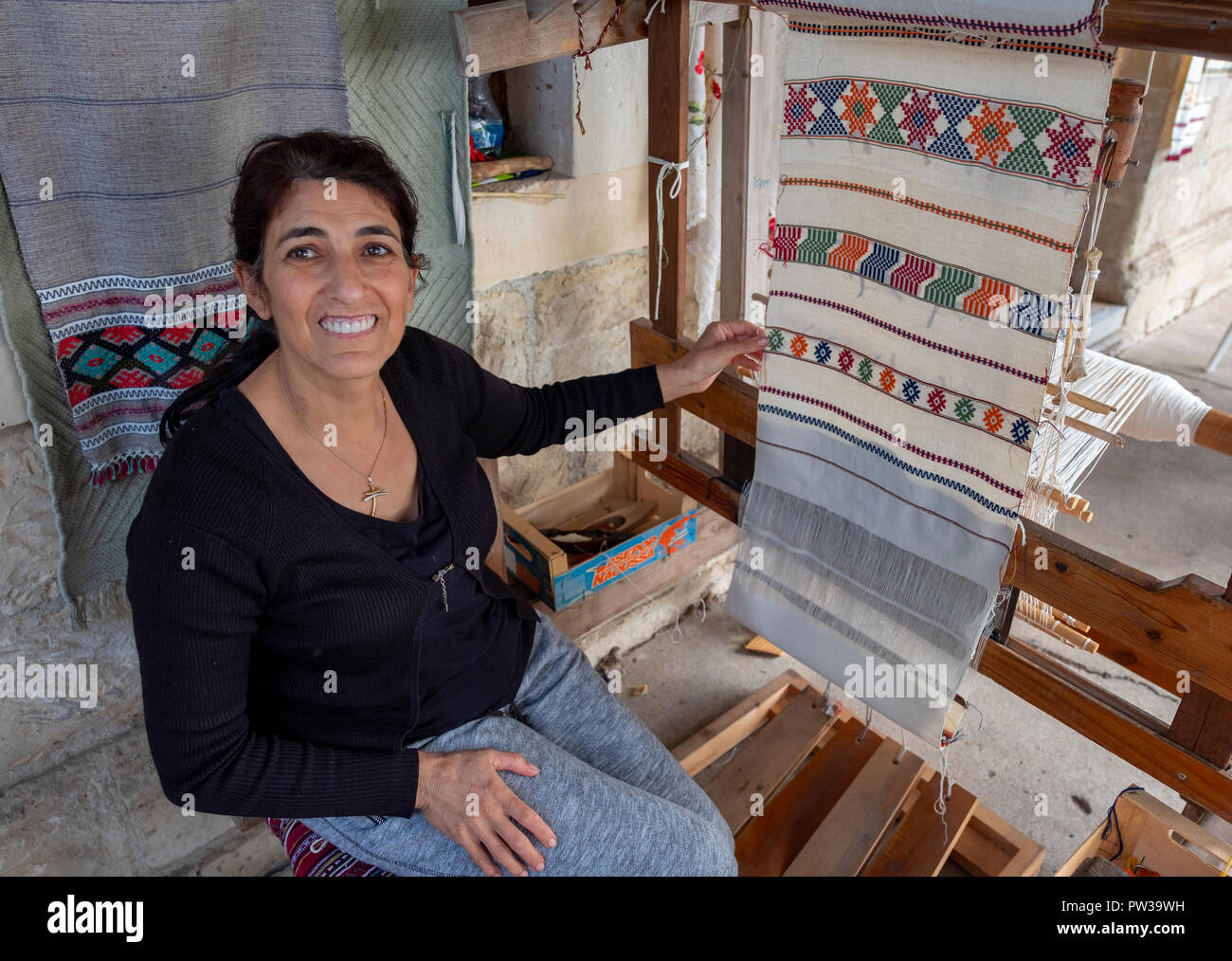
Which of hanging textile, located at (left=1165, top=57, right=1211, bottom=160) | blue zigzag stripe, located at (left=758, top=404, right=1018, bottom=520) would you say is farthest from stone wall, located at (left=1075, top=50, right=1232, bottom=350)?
blue zigzag stripe, located at (left=758, top=404, right=1018, bottom=520)

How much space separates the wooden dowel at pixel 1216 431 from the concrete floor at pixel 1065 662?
743mm

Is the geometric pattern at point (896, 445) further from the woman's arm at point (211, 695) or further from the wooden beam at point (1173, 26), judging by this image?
the woman's arm at point (211, 695)

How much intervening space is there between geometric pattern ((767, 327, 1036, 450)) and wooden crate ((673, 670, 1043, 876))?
118cm

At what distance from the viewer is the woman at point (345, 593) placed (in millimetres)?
1284

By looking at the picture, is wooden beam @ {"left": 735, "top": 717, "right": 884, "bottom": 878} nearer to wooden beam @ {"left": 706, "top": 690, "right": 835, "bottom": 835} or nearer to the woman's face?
wooden beam @ {"left": 706, "top": 690, "right": 835, "bottom": 835}

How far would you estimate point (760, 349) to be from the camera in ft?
5.75

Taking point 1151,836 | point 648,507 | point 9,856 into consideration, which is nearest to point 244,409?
point 9,856

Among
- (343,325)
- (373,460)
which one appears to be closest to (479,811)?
(373,460)

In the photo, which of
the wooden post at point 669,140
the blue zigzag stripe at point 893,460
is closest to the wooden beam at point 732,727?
the wooden post at point 669,140

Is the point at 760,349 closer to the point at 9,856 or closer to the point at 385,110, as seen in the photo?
the point at 385,110

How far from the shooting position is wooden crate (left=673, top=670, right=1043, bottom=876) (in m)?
2.13

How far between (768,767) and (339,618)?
1379mm

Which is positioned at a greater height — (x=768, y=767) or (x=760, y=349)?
(x=760, y=349)
